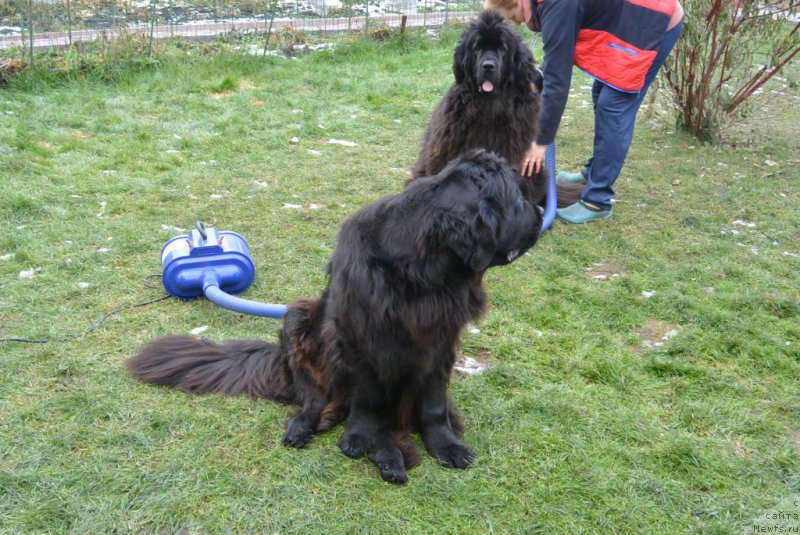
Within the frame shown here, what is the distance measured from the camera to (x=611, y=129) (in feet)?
16.4

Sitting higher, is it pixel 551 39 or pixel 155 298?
pixel 551 39

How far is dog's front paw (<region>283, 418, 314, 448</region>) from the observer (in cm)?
255

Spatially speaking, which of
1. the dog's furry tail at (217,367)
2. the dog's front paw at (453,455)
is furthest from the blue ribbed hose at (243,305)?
the dog's front paw at (453,455)

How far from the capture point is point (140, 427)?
261cm

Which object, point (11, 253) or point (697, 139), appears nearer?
point (11, 253)

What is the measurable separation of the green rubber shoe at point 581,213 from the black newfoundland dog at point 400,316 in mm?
2660

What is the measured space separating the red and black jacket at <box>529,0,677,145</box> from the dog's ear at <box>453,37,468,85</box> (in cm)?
58

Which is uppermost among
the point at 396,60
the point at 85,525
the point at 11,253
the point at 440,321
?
the point at 396,60

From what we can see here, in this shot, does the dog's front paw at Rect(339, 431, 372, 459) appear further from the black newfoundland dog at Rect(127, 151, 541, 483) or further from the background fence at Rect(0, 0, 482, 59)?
the background fence at Rect(0, 0, 482, 59)

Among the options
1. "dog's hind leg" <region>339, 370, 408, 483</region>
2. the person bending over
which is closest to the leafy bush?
the person bending over

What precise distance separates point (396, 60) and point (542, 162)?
5538 mm

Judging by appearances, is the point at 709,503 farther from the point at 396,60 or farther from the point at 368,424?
the point at 396,60

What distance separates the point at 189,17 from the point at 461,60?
6911 mm

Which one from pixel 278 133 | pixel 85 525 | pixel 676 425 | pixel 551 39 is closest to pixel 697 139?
pixel 551 39
